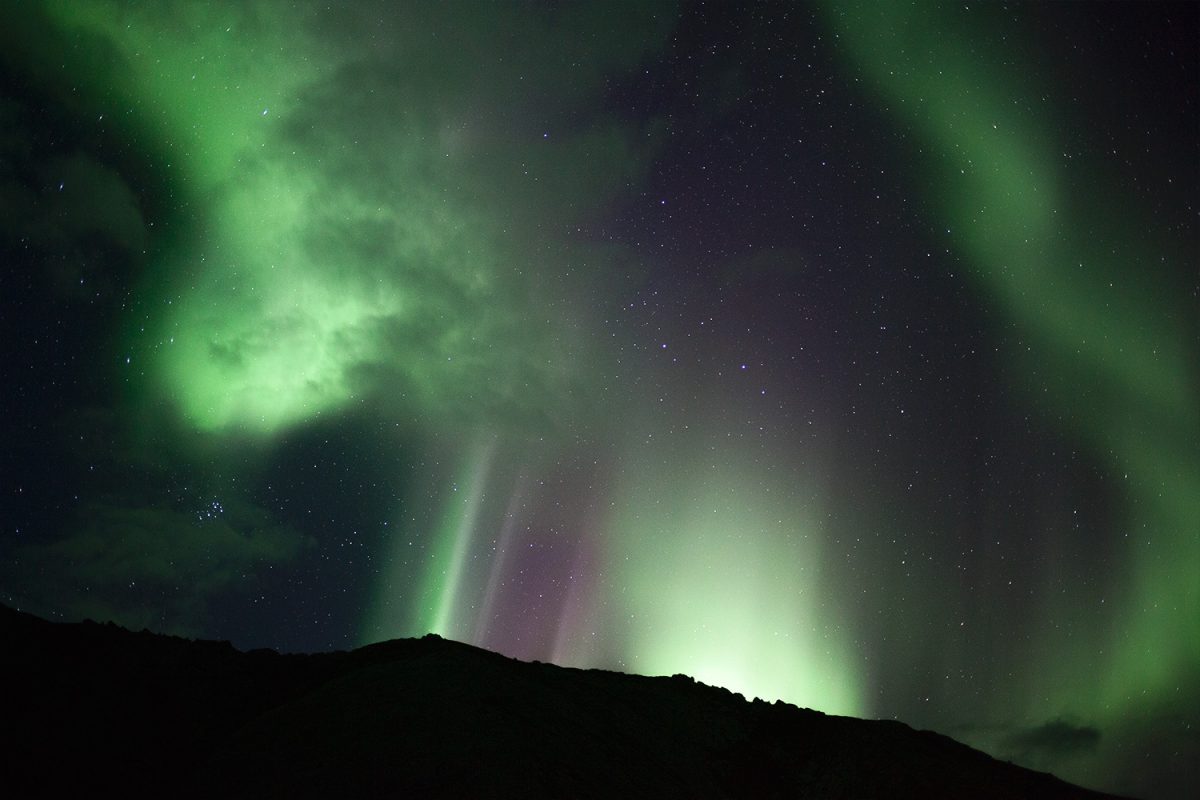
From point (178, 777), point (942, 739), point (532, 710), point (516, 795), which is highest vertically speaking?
point (942, 739)

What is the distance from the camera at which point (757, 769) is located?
96.9 ft

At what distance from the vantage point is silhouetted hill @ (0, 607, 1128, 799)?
18828mm

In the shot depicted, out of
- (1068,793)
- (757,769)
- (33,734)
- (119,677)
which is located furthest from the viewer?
(1068,793)

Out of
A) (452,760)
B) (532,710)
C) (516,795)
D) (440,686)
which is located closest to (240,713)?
(440,686)

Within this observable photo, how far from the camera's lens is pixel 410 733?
65.3 ft

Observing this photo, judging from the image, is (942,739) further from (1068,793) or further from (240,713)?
(240,713)

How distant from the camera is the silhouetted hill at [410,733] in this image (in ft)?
61.8

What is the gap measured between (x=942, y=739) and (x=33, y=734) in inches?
1301

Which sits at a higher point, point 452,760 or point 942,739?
point 942,739

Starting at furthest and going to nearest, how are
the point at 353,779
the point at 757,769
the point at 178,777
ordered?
the point at 757,769, the point at 178,777, the point at 353,779

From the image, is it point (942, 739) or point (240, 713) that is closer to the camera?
point (240, 713)

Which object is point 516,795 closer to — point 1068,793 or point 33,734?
point 33,734

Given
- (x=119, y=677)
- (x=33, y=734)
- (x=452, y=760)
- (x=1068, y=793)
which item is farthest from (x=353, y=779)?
(x=1068, y=793)

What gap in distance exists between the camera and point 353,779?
17.6m
